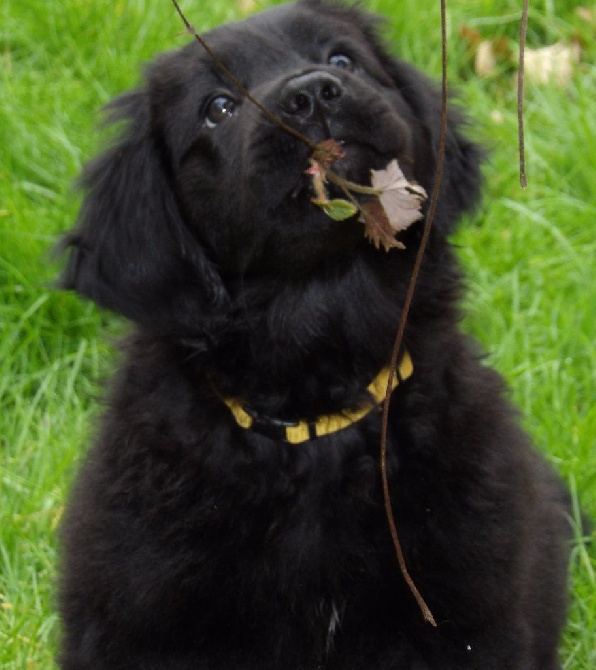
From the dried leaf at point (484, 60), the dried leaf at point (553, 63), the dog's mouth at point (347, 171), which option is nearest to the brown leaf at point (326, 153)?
the dog's mouth at point (347, 171)

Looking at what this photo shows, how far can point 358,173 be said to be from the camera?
2.71 meters

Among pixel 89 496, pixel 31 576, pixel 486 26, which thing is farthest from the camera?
pixel 486 26

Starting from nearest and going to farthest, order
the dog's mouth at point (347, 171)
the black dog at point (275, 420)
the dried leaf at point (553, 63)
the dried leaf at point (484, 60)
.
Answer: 1. the dog's mouth at point (347, 171)
2. the black dog at point (275, 420)
3. the dried leaf at point (553, 63)
4. the dried leaf at point (484, 60)

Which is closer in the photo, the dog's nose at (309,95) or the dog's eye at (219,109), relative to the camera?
the dog's nose at (309,95)

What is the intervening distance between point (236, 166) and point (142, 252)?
296mm

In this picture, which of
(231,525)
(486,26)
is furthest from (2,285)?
(486,26)

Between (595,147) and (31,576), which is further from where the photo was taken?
(595,147)

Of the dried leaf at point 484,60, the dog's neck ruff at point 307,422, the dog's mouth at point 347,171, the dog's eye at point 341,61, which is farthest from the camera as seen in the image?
the dried leaf at point 484,60

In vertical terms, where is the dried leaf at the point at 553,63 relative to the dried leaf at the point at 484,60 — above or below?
below

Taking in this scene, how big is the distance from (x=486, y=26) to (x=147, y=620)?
355 cm

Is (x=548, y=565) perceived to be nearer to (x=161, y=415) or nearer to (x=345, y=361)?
(x=345, y=361)

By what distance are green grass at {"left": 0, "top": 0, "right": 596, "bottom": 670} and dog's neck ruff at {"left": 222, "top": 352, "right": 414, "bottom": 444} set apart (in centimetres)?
55

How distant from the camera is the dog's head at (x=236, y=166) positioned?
2.71m

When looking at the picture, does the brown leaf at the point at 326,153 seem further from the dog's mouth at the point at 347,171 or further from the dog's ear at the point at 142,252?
the dog's ear at the point at 142,252
